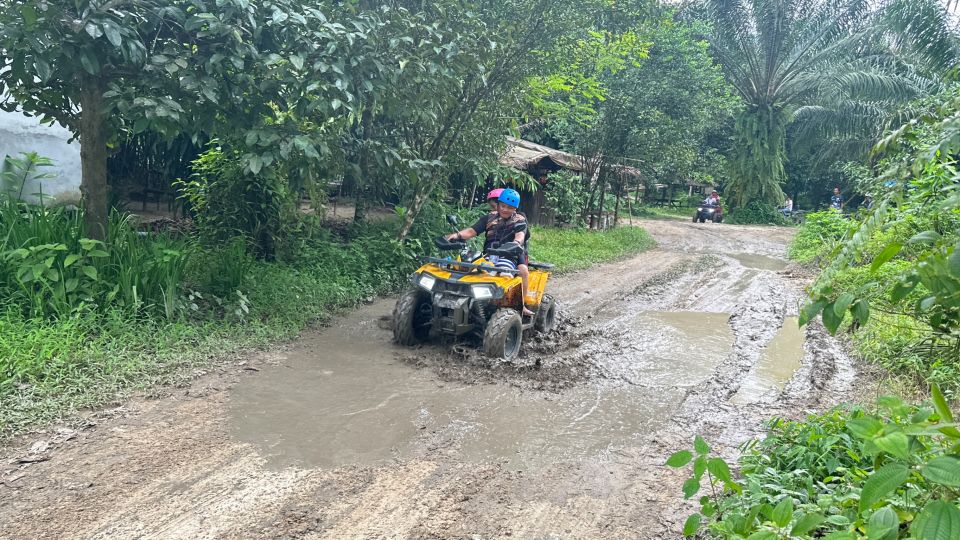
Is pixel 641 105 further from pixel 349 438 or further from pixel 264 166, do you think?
pixel 349 438

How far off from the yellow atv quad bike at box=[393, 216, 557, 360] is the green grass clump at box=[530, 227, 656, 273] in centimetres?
570

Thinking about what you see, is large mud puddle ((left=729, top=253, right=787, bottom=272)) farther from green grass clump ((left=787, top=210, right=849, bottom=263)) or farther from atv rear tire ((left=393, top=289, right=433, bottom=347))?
atv rear tire ((left=393, top=289, right=433, bottom=347))

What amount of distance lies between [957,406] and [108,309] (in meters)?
6.88

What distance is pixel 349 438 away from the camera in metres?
4.45

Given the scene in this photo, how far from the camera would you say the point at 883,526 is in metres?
1.89

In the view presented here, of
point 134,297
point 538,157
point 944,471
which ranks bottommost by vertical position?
point 134,297

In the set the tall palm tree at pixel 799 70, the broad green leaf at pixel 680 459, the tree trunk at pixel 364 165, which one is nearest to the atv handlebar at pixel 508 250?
the tree trunk at pixel 364 165

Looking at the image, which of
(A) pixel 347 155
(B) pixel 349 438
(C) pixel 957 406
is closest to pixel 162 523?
(B) pixel 349 438

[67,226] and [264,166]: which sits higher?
[264,166]

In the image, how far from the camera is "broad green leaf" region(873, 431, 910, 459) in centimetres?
183

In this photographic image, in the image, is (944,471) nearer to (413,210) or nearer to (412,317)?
(412,317)

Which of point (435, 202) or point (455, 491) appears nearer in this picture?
point (455, 491)

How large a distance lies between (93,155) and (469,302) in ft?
12.6

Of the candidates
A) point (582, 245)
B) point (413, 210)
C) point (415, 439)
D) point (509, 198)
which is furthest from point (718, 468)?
point (582, 245)
